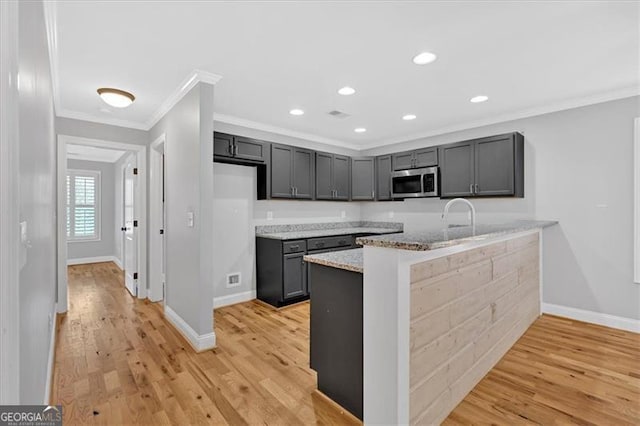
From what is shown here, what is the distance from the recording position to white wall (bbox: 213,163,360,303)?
4.02 m

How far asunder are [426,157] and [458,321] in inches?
119

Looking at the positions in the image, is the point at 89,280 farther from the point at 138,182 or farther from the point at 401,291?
the point at 401,291

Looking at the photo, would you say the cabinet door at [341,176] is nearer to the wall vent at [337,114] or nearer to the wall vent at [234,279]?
the wall vent at [337,114]

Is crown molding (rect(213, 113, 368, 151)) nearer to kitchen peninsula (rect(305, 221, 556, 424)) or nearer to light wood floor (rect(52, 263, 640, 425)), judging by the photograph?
light wood floor (rect(52, 263, 640, 425))

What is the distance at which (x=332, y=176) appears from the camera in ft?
16.5

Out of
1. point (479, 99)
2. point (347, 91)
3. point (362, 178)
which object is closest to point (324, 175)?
point (362, 178)

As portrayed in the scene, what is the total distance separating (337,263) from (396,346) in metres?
0.59

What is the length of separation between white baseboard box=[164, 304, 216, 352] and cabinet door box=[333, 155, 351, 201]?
2.92 m

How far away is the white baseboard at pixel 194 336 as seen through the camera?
108 inches

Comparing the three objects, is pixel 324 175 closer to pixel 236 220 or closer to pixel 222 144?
pixel 236 220

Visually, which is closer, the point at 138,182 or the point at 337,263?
the point at 337,263

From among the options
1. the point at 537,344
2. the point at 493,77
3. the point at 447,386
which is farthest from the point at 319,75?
the point at 537,344

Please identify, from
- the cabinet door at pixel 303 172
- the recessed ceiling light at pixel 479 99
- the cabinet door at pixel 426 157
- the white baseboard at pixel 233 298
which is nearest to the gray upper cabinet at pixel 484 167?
the cabinet door at pixel 426 157

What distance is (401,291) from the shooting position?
59.4 inches
